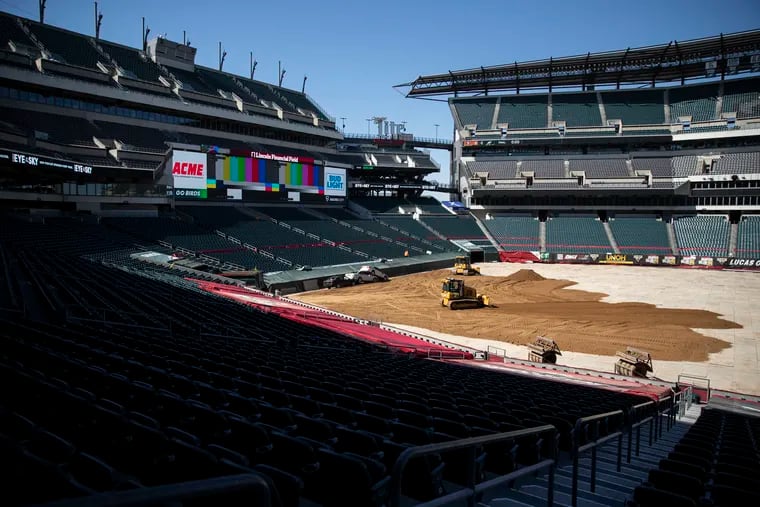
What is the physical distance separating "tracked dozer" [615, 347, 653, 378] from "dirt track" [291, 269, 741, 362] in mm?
4618

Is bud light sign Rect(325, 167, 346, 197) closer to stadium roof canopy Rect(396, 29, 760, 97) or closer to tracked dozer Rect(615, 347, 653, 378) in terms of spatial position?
stadium roof canopy Rect(396, 29, 760, 97)

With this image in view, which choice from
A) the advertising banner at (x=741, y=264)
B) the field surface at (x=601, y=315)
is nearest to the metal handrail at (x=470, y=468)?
the field surface at (x=601, y=315)

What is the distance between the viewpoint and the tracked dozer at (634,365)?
20.3 meters

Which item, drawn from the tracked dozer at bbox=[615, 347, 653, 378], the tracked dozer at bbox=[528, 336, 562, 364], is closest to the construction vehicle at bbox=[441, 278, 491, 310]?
the tracked dozer at bbox=[528, 336, 562, 364]

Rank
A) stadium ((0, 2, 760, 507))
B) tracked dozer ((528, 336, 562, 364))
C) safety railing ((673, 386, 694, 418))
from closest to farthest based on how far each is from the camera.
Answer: stadium ((0, 2, 760, 507)) < safety railing ((673, 386, 694, 418)) < tracked dozer ((528, 336, 562, 364))

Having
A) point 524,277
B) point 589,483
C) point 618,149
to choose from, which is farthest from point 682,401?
point 618,149

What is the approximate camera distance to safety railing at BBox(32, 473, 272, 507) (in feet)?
5.73

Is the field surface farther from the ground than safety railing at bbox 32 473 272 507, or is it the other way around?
safety railing at bbox 32 473 272 507

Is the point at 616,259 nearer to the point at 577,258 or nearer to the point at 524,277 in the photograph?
the point at 577,258

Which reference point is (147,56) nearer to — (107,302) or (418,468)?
(107,302)

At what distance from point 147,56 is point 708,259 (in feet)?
238

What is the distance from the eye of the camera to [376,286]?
46.8m

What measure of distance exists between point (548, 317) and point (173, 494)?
34.4 m

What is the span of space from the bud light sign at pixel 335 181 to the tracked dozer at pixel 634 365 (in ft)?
159
